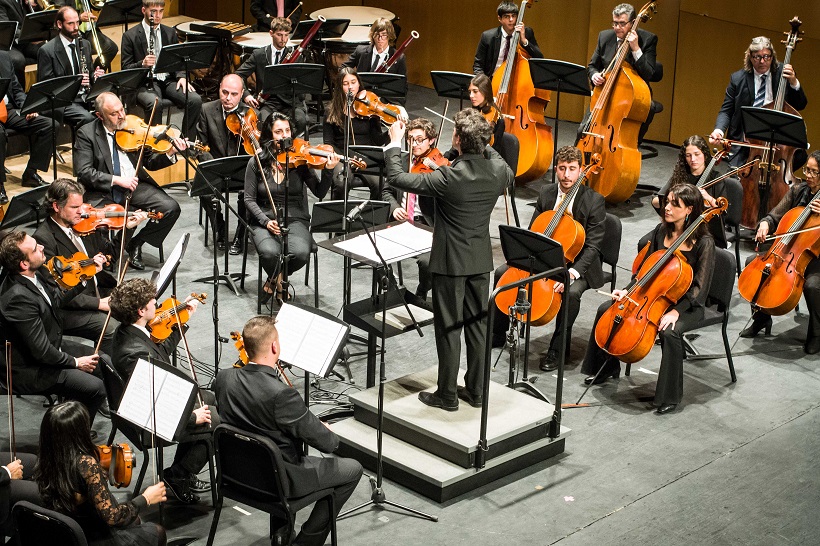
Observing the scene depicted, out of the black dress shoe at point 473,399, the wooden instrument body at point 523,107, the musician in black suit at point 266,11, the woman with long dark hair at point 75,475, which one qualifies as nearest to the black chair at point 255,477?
the woman with long dark hair at point 75,475

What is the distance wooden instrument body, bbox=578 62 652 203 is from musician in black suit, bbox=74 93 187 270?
3.29m

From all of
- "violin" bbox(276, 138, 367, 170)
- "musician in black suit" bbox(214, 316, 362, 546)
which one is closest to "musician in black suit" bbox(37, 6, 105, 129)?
"violin" bbox(276, 138, 367, 170)

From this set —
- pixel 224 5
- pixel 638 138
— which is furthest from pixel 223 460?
pixel 224 5

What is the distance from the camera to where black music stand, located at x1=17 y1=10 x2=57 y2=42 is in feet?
29.7

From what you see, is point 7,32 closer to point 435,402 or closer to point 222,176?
point 222,176

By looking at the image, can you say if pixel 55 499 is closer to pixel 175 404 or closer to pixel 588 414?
pixel 175 404

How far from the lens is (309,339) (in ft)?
16.7

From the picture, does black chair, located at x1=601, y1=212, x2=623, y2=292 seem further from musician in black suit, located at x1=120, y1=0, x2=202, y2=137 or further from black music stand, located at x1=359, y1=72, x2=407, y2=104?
musician in black suit, located at x1=120, y1=0, x2=202, y2=137

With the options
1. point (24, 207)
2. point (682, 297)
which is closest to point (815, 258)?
point (682, 297)

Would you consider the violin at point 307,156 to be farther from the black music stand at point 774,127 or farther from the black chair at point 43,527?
the black chair at point 43,527

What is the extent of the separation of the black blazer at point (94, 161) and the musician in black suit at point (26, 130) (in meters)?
1.18

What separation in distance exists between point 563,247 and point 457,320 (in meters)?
1.26

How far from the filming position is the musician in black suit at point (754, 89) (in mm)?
8523

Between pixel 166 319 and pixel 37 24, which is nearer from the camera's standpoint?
pixel 166 319
